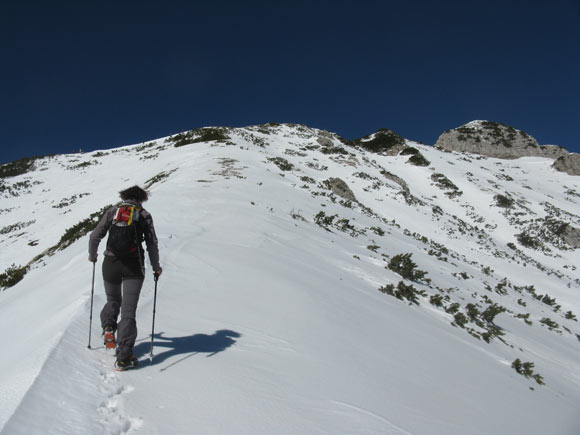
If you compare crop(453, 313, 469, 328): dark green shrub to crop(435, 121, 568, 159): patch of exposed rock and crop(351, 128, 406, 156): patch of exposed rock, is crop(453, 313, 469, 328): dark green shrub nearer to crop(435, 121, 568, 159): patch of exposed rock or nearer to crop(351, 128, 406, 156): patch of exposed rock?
crop(351, 128, 406, 156): patch of exposed rock

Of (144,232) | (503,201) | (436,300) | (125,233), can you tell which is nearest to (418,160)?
(503,201)

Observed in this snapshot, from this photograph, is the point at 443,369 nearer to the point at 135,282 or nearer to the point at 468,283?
the point at 135,282

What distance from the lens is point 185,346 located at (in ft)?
13.2

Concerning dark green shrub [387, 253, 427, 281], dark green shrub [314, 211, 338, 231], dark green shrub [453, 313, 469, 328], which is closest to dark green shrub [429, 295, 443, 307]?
dark green shrub [453, 313, 469, 328]

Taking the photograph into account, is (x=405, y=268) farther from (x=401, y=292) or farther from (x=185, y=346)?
(x=185, y=346)

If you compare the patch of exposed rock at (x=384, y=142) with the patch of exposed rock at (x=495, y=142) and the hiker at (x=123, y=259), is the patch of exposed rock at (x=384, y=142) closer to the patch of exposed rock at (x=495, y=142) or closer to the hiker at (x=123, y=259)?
the patch of exposed rock at (x=495, y=142)

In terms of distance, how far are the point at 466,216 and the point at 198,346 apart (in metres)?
37.4

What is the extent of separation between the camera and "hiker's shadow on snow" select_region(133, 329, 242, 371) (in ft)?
12.4

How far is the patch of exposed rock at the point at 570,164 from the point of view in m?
54.7

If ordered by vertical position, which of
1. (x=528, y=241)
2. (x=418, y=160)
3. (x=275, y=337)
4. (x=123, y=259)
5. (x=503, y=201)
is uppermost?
(x=418, y=160)

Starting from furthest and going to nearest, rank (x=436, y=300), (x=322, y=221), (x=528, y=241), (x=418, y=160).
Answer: (x=418, y=160) → (x=528, y=241) → (x=322, y=221) → (x=436, y=300)

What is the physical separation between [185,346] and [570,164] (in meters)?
72.5

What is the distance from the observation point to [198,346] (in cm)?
405

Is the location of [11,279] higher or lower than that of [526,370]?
lower
